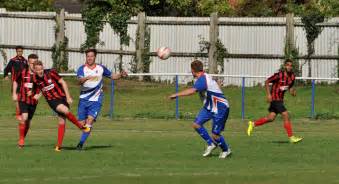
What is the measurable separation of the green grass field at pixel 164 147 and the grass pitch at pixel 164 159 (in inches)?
0.6

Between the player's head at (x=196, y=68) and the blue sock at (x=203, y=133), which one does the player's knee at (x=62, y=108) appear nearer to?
the blue sock at (x=203, y=133)

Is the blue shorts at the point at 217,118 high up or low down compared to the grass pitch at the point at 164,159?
up

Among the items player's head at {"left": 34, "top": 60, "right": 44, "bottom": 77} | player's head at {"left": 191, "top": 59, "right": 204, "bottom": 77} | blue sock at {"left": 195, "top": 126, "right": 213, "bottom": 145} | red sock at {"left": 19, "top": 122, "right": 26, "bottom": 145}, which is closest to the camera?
player's head at {"left": 191, "top": 59, "right": 204, "bottom": 77}

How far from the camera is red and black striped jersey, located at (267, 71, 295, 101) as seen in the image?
23188mm

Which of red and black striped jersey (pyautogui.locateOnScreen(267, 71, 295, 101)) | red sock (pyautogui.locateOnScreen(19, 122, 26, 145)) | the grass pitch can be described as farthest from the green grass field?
red and black striped jersey (pyautogui.locateOnScreen(267, 71, 295, 101))

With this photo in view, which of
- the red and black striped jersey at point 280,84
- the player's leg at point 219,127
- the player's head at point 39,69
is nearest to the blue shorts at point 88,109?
the player's head at point 39,69

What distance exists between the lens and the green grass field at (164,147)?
1544 centimetres

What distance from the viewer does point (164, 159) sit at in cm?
1809

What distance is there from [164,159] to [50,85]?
9.76ft

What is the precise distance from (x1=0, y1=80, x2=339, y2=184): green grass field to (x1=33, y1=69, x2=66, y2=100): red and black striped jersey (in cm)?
106

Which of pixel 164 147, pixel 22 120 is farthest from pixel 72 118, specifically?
pixel 164 147

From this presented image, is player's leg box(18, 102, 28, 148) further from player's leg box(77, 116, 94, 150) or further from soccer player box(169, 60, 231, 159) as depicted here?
soccer player box(169, 60, 231, 159)

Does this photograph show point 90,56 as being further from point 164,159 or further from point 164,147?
point 164,159

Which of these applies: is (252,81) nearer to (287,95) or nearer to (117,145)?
(287,95)
